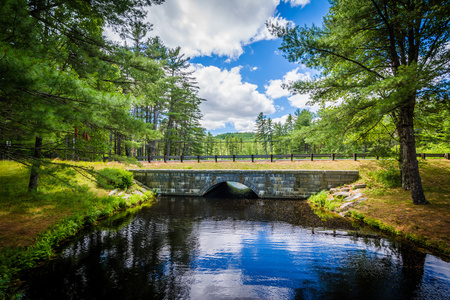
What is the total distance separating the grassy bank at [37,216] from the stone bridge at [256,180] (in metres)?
4.37

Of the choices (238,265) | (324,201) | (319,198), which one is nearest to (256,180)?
(319,198)

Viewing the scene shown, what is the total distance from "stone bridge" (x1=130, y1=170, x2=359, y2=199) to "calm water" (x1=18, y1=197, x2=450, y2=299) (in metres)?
4.81

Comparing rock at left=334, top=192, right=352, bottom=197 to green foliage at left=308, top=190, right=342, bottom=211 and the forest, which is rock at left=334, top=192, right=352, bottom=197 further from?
the forest

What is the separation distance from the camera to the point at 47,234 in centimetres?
617

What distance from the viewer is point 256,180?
562 inches

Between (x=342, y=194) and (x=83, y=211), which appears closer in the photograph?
(x=83, y=211)

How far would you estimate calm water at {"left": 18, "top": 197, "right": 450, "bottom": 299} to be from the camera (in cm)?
427

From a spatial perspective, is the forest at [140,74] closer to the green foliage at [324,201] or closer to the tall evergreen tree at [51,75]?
the tall evergreen tree at [51,75]

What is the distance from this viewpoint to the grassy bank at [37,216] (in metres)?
4.94

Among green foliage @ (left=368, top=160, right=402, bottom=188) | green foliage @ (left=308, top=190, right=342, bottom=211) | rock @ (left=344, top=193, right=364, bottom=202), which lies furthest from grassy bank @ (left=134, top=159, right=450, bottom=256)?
rock @ (left=344, top=193, right=364, bottom=202)

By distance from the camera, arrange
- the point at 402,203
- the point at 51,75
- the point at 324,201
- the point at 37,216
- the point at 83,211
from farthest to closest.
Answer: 1. the point at 324,201
2. the point at 83,211
3. the point at 402,203
4. the point at 37,216
5. the point at 51,75

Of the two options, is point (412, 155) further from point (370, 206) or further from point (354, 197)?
point (354, 197)

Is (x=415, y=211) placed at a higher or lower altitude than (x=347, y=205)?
higher

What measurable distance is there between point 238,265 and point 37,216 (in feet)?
26.2
